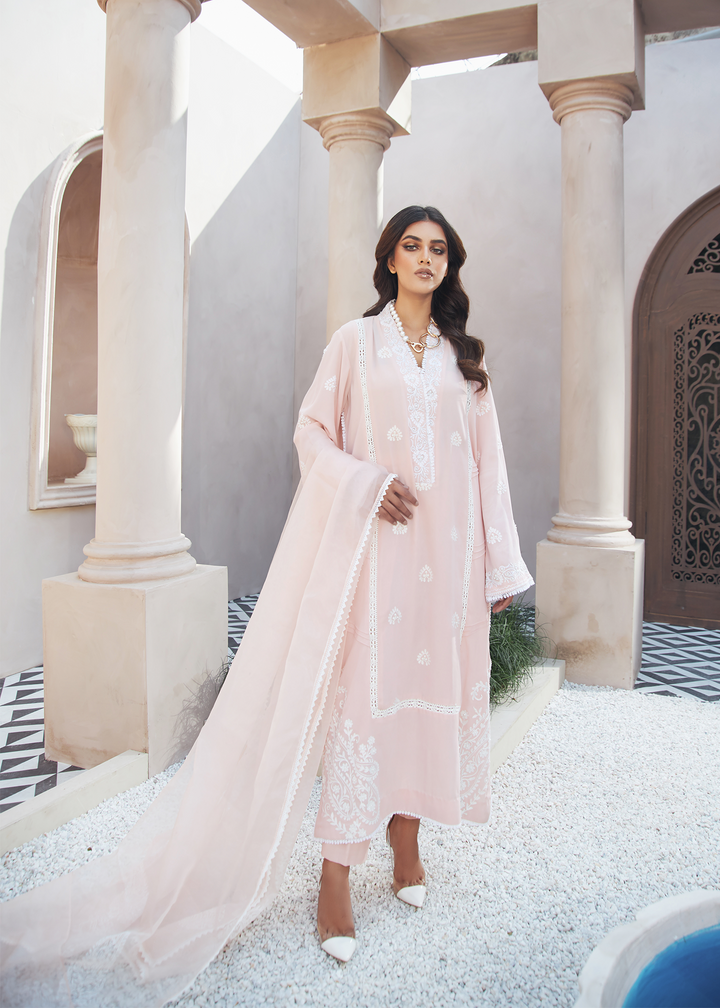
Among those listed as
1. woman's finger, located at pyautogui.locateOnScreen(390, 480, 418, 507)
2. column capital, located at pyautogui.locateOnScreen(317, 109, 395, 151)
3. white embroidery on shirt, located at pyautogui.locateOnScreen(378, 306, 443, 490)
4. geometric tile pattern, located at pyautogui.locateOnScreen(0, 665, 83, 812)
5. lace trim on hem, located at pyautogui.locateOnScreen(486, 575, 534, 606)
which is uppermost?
column capital, located at pyautogui.locateOnScreen(317, 109, 395, 151)

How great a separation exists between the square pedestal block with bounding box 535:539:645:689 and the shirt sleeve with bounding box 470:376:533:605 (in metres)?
2.19

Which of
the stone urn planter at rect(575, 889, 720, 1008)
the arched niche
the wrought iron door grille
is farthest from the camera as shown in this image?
the wrought iron door grille

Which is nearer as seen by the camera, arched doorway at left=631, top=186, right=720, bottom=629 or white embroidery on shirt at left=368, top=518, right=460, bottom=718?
white embroidery on shirt at left=368, top=518, right=460, bottom=718

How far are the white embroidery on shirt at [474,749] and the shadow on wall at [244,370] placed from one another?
4171mm

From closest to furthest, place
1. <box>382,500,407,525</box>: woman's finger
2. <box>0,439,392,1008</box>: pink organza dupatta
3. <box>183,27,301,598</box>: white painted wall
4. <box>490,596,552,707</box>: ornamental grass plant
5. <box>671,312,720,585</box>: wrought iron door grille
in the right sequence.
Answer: <box>0,439,392,1008</box>: pink organza dupatta
<box>382,500,407,525</box>: woman's finger
<box>490,596,552,707</box>: ornamental grass plant
<box>671,312,720,585</box>: wrought iron door grille
<box>183,27,301,598</box>: white painted wall

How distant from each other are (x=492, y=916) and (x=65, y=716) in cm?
177

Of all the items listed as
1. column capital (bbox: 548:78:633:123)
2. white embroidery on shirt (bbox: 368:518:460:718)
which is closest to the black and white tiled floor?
white embroidery on shirt (bbox: 368:518:460:718)

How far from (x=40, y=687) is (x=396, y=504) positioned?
3.13 m

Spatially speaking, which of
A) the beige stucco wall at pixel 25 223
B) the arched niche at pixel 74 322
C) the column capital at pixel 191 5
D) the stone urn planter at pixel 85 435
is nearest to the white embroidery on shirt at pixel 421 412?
the column capital at pixel 191 5

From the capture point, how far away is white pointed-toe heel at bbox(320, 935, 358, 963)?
1975 millimetres

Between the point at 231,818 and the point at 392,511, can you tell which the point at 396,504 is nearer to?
the point at 392,511

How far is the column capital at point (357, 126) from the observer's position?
4426 millimetres

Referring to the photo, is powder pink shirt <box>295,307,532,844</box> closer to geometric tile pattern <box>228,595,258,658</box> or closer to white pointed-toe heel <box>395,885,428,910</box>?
white pointed-toe heel <box>395,885,428,910</box>

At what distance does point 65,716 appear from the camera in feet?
10.2
